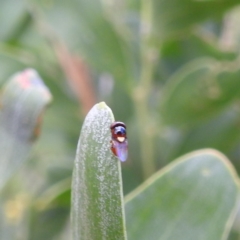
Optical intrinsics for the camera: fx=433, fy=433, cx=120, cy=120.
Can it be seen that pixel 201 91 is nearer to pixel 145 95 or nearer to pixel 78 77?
pixel 145 95

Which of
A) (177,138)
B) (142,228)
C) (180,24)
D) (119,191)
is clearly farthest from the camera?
(177,138)

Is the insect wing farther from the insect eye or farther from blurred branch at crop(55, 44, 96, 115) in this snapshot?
blurred branch at crop(55, 44, 96, 115)

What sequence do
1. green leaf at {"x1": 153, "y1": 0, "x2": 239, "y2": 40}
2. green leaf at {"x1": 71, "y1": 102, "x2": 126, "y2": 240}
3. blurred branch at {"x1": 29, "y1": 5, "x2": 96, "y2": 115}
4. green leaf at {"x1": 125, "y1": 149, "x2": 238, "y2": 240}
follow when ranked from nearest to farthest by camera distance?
1. green leaf at {"x1": 71, "y1": 102, "x2": 126, "y2": 240}
2. green leaf at {"x1": 125, "y1": 149, "x2": 238, "y2": 240}
3. green leaf at {"x1": 153, "y1": 0, "x2": 239, "y2": 40}
4. blurred branch at {"x1": 29, "y1": 5, "x2": 96, "y2": 115}

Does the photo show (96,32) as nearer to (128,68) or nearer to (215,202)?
(128,68)

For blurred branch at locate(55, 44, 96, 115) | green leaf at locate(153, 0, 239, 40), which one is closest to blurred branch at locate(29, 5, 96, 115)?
blurred branch at locate(55, 44, 96, 115)

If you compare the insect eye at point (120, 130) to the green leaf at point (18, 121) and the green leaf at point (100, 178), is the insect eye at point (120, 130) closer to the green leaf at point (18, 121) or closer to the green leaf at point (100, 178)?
the green leaf at point (100, 178)

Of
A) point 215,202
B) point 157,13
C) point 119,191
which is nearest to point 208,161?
point 215,202
